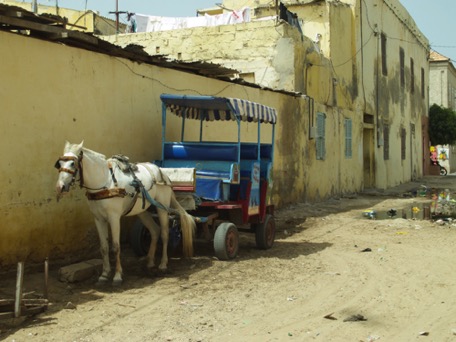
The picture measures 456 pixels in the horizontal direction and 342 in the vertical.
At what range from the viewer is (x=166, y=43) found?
Result: 55.0ft

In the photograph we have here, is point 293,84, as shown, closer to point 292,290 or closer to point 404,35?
point 292,290

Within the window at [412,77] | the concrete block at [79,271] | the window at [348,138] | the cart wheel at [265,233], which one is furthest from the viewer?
the window at [412,77]

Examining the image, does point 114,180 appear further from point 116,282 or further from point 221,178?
point 221,178

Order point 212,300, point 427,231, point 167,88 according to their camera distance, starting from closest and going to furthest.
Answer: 1. point 212,300
2. point 167,88
3. point 427,231

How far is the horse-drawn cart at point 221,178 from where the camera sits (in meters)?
7.45

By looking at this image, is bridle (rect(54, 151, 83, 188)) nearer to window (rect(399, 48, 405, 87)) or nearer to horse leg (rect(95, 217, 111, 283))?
horse leg (rect(95, 217, 111, 283))

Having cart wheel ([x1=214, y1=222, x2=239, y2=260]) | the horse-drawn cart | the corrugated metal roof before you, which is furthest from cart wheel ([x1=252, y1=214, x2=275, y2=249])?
the corrugated metal roof

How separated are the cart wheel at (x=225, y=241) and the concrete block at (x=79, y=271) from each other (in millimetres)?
1679

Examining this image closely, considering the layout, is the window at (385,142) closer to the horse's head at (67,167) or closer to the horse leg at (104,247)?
the horse leg at (104,247)

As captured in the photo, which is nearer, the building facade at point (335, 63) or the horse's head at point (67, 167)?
the horse's head at point (67, 167)

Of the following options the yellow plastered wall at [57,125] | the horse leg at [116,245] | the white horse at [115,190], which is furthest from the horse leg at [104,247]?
the yellow plastered wall at [57,125]

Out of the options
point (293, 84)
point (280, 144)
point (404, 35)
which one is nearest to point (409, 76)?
point (404, 35)

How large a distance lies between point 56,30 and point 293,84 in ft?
29.4

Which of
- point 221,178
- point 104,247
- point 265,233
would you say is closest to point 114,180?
point 104,247
